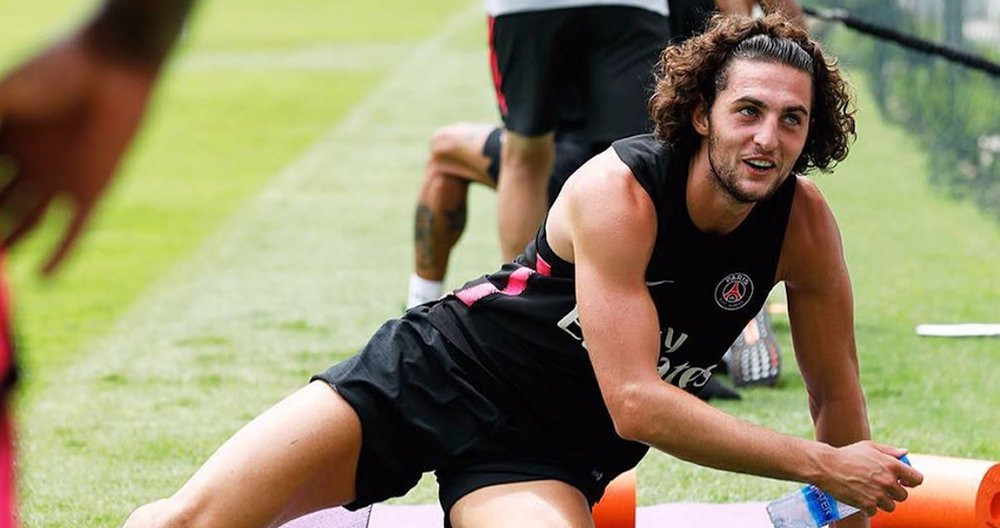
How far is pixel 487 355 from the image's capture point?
3701mm

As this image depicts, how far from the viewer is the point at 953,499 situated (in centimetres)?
413

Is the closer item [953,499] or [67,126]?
[67,126]

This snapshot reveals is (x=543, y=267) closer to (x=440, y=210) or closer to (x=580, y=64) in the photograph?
(x=580, y=64)

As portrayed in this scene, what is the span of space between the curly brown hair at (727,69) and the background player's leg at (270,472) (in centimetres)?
85

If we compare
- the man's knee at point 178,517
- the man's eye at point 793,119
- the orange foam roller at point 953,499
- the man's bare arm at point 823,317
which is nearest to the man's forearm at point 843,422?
the man's bare arm at point 823,317

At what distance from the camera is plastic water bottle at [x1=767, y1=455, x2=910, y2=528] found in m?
3.69

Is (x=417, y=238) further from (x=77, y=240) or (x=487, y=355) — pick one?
(x=77, y=240)

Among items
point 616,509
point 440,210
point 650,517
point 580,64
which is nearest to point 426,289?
point 440,210

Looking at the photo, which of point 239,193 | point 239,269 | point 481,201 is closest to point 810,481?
point 239,269

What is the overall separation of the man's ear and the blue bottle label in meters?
0.74

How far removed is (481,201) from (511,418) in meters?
5.93

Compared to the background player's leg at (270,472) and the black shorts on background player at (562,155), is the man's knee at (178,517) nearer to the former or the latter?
the background player's leg at (270,472)

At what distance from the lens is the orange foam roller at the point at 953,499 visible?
4113 mm

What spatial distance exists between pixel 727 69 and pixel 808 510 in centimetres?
91
